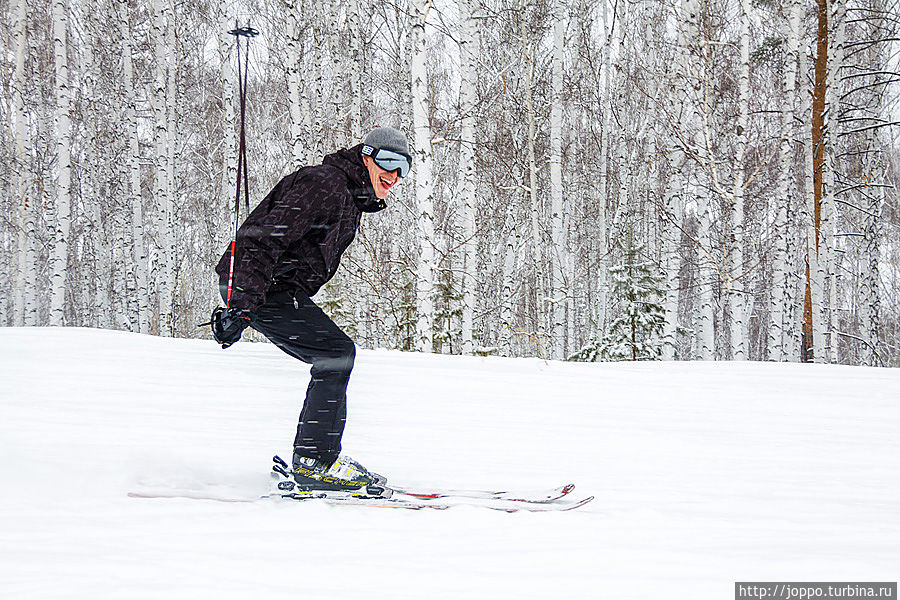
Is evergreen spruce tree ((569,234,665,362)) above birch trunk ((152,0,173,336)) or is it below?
below

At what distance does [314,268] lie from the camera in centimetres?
288

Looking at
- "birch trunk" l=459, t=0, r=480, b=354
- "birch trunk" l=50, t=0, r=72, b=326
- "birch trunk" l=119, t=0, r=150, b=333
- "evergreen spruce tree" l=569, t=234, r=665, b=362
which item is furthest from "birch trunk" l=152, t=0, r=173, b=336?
"evergreen spruce tree" l=569, t=234, r=665, b=362

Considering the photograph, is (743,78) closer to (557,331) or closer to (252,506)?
(557,331)

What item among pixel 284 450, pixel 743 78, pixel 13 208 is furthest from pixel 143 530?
pixel 13 208

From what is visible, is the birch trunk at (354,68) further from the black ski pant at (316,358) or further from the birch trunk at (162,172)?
the black ski pant at (316,358)

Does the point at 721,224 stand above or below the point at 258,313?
above

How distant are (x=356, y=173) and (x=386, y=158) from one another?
0.53 ft

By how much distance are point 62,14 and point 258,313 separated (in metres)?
11.8

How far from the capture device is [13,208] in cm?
1923

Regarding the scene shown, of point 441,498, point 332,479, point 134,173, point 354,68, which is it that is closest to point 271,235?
point 332,479

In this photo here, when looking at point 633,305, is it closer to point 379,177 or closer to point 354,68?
point 354,68

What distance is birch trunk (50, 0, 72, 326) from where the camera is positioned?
37.3 ft

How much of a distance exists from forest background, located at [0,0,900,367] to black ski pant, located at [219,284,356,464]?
4.51 meters

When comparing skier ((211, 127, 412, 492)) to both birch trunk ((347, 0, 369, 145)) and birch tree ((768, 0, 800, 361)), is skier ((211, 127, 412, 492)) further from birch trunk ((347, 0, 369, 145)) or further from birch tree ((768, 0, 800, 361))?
birch tree ((768, 0, 800, 361))
